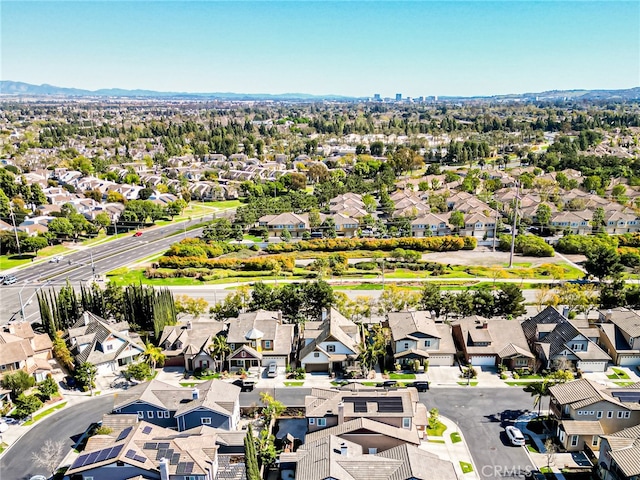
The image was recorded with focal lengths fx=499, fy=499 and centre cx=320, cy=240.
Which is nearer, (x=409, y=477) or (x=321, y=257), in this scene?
(x=409, y=477)

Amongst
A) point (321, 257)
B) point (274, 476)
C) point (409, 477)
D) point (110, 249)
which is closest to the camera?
point (409, 477)

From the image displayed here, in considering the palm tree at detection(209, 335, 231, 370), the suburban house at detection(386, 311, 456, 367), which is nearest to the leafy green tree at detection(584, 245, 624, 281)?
the suburban house at detection(386, 311, 456, 367)

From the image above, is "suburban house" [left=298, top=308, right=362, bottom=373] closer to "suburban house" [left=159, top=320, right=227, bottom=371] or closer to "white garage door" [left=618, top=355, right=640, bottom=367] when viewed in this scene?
"suburban house" [left=159, top=320, right=227, bottom=371]

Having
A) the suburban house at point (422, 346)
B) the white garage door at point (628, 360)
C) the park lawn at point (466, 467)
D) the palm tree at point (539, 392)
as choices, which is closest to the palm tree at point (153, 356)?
the suburban house at point (422, 346)

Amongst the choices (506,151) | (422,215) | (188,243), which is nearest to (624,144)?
(506,151)

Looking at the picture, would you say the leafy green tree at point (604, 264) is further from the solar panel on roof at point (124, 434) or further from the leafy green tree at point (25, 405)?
the leafy green tree at point (25, 405)

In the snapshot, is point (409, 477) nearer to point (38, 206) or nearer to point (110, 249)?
point (110, 249)

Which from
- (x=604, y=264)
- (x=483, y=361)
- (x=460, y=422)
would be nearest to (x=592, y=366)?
(x=483, y=361)
